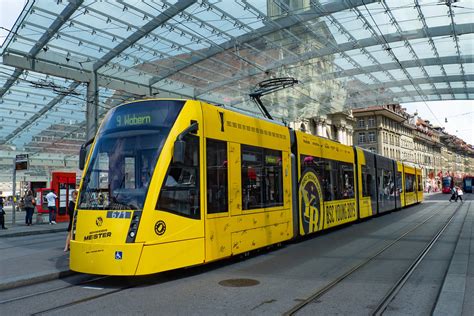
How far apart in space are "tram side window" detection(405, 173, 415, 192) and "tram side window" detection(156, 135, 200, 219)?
77.5 ft

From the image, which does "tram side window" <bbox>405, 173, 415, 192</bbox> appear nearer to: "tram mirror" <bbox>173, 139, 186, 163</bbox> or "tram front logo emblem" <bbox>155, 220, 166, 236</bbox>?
"tram mirror" <bbox>173, 139, 186, 163</bbox>

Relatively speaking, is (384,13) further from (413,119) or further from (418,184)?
(413,119)

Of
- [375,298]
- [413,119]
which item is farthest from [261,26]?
[413,119]

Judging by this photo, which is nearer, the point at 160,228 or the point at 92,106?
the point at 160,228

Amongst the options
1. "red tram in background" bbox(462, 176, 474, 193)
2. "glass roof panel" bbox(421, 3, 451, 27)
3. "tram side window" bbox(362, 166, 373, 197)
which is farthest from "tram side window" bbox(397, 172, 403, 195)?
"red tram in background" bbox(462, 176, 474, 193)

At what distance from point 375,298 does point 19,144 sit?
43.2m

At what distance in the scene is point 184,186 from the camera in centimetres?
745

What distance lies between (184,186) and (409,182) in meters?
25.4

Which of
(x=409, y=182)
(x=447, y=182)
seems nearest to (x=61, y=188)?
(x=409, y=182)

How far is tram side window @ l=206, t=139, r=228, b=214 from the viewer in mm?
→ 7927

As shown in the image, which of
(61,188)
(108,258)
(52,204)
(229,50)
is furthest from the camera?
(229,50)

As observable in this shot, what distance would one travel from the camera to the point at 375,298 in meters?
6.16

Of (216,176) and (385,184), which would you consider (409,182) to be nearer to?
(385,184)

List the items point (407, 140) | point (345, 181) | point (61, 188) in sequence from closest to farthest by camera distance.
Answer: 1. point (345, 181)
2. point (61, 188)
3. point (407, 140)
